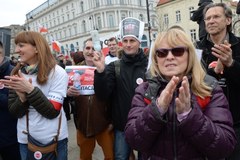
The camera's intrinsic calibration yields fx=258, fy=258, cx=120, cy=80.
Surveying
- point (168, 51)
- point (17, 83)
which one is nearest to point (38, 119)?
point (17, 83)

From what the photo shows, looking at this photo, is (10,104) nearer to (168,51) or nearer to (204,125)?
(168,51)

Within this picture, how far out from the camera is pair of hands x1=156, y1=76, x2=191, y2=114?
1.39 meters

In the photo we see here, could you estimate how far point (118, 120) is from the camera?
2941mm

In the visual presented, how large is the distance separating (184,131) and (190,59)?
19.1 inches

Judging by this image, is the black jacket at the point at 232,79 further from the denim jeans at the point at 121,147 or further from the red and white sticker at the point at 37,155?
the red and white sticker at the point at 37,155

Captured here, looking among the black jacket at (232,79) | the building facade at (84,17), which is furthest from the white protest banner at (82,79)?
the building facade at (84,17)

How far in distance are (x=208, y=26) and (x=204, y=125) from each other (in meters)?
1.34

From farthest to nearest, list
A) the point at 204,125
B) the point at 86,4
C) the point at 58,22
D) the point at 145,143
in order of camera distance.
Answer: the point at 58,22 < the point at 86,4 < the point at 145,143 < the point at 204,125

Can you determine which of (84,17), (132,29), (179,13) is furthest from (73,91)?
(84,17)

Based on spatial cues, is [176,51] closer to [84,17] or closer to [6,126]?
[6,126]

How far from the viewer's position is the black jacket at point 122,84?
9.36 feet

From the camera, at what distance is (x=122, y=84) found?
2.87 metres

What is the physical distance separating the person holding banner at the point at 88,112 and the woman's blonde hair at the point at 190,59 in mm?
1426

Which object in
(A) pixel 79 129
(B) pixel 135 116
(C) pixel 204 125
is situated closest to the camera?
(C) pixel 204 125
